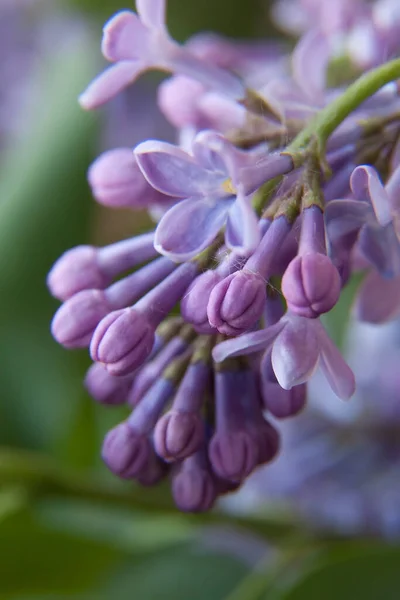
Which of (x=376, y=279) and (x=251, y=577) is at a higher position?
(x=376, y=279)

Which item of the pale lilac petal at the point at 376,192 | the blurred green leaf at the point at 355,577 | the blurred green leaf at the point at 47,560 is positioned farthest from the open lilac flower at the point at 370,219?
the blurred green leaf at the point at 47,560

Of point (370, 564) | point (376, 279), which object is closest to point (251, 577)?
point (370, 564)

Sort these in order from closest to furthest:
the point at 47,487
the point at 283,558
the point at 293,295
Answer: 1. the point at 293,295
2. the point at 47,487
3. the point at 283,558

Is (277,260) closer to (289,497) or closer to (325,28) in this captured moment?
(325,28)

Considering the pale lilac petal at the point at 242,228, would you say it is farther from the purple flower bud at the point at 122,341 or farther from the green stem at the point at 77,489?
the green stem at the point at 77,489

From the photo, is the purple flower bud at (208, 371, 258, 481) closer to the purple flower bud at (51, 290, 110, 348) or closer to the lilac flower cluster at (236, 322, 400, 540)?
the purple flower bud at (51, 290, 110, 348)

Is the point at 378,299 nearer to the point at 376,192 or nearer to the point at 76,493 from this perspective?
the point at 376,192

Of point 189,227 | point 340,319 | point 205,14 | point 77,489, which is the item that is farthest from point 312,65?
point 205,14
